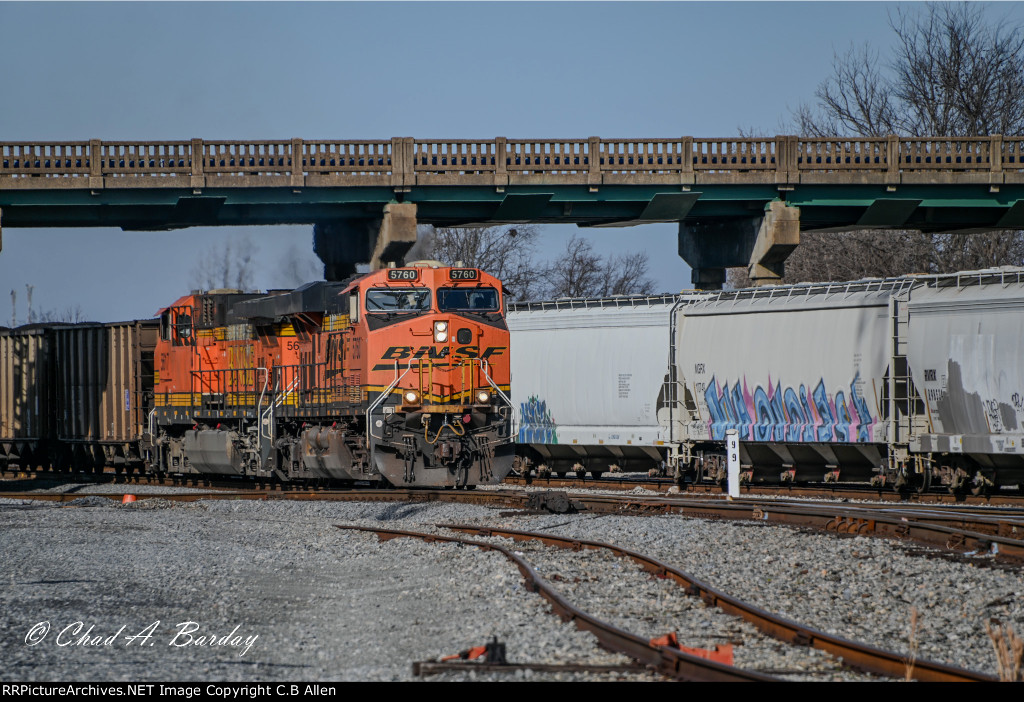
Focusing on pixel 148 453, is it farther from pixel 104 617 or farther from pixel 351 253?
pixel 104 617

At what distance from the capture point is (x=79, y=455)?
31719 millimetres

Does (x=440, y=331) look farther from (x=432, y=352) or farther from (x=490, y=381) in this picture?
(x=490, y=381)

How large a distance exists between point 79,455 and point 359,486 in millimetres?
11202

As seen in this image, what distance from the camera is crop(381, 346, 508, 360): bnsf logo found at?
20094 millimetres

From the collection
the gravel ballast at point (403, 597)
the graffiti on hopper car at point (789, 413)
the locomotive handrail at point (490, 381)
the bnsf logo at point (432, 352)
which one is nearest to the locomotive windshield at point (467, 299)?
the bnsf logo at point (432, 352)

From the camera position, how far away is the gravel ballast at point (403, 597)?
8.30 metres

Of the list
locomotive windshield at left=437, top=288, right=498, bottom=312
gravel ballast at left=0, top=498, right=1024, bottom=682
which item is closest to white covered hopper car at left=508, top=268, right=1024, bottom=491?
locomotive windshield at left=437, top=288, right=498, bottom=312

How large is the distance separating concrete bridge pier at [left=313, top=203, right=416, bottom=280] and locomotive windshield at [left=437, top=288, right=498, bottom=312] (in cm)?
1404

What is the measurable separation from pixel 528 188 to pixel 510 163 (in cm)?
99

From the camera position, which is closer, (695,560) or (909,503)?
(695,560)

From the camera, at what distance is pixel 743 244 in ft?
126

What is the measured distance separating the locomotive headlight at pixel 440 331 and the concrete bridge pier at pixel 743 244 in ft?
56.9

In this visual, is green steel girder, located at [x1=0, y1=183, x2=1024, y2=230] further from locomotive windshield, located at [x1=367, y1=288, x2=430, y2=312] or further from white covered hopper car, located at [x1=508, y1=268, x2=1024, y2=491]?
locomotive windshield, located at [x1=367, y1=288, x2=430, y2=312]
